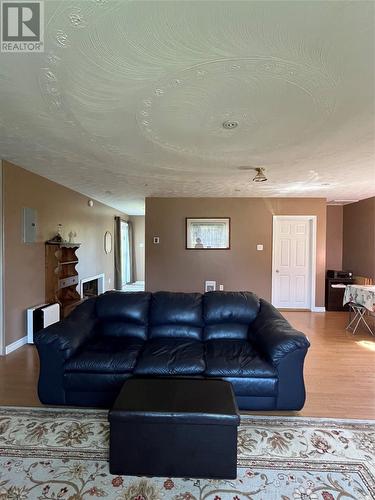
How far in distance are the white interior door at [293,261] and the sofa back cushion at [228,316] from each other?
3297mm

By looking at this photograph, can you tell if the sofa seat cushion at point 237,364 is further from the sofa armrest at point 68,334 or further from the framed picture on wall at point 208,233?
the framed picture on wall at point 208,233

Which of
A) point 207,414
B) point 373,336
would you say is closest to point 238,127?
point 207,414

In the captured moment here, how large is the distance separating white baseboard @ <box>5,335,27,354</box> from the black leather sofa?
1515 millimetres

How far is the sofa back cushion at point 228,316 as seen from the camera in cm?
291

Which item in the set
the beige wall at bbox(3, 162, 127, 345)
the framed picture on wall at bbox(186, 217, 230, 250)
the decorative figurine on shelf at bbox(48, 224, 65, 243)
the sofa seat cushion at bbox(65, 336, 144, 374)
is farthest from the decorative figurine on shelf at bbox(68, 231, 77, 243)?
the sofa seat cushion at bbox(65, 336, 144, 374)

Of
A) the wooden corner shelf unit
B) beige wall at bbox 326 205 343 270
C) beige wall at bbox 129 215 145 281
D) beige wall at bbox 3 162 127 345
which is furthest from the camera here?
beige wall at bbox 129 215 145 281

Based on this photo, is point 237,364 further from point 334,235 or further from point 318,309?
point 334,235

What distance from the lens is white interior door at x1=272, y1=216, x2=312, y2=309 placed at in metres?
6.04

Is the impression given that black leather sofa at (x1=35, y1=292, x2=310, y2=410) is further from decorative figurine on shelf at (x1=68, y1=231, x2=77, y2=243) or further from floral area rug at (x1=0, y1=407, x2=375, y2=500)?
decorative figurine on shelf at (x1=68, y1=231, x2=77, y2=243)

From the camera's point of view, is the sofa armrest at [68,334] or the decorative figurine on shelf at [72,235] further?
the decorative figurine on shelf at [72,235]

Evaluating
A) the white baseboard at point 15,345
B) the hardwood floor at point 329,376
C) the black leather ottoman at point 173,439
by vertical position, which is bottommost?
the hardwood floor at point 329,376

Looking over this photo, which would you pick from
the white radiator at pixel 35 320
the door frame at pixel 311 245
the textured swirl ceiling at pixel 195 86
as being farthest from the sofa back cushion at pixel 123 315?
the door frame at pixel 311 245

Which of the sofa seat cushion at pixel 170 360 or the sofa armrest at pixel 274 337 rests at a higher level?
the sofa armrest at pixel 274 337

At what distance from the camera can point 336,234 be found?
6.95 meters
